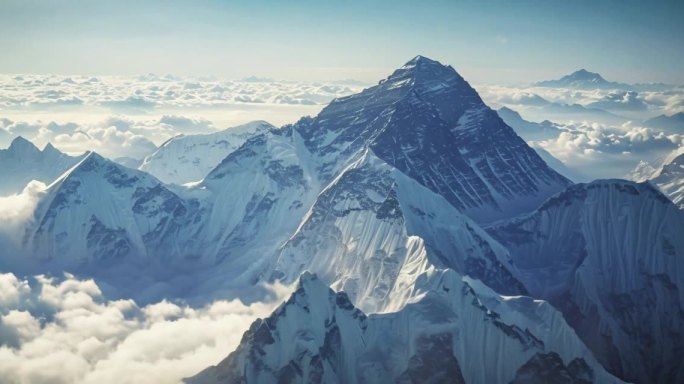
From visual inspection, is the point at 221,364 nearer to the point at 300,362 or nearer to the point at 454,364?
the point at 300,362

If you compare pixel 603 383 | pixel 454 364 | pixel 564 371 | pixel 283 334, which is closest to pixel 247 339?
pixel 283 334

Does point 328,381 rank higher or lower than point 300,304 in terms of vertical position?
lower

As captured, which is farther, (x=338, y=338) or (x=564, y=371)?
(x=338, y=338)

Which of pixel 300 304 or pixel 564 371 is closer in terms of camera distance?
pixel 564 371

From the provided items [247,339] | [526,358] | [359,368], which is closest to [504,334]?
[526,358]

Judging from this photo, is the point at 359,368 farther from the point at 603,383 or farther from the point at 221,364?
the point at 603,383

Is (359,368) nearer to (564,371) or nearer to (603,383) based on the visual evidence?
(564,371)

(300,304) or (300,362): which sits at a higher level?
(300,304)

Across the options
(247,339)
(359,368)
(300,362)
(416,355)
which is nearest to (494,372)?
(416,355)
